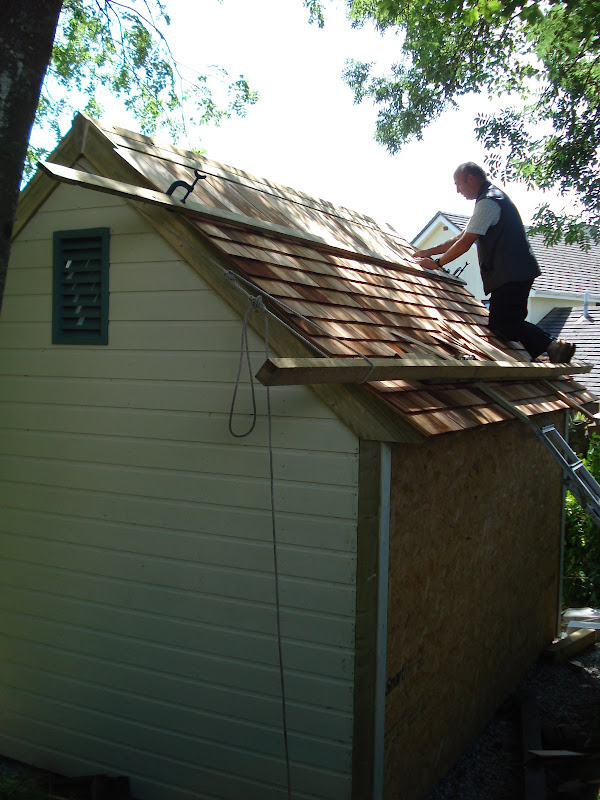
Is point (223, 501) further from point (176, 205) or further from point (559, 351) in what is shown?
point (559, 351)

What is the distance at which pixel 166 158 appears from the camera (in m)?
5.37

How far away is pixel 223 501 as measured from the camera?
15.3 ft

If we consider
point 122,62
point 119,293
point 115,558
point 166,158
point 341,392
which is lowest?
point 115,558

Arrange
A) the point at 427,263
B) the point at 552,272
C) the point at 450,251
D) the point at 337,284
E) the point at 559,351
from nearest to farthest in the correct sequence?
1. the point at 337,284
2. the point at 450,251
3. the point at 559,351
4. the point at 427,263
5. the point at 552,272

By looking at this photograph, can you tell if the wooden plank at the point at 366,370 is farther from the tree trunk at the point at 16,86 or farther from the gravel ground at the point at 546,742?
the gravel ground at the point at 546,742

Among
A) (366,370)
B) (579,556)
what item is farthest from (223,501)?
(579,556)

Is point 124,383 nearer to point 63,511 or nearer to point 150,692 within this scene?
point 63,511

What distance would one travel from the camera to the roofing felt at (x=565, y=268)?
2461cm

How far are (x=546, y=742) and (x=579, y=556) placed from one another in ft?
16.1

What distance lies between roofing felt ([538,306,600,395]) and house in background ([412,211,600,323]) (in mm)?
422

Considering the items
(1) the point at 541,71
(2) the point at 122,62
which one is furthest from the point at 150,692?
(2) the point at 122,62

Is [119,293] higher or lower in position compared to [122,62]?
lower

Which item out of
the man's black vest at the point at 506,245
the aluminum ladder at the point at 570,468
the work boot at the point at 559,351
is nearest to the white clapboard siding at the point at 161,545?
the aluminum ladder at the point at 570,468

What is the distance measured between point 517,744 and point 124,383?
425 cm
